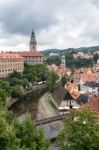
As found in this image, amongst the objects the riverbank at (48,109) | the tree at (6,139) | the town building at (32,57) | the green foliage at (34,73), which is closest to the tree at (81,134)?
the tree at (6,139)

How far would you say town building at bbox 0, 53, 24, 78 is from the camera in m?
110

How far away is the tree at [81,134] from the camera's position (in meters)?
24.3

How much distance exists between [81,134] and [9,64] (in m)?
91.4

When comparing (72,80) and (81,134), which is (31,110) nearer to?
(81,134)

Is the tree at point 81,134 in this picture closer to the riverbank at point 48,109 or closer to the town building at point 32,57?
the riverbank at point 48,109

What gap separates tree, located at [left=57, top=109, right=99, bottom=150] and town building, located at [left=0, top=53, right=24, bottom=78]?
83.0 metres

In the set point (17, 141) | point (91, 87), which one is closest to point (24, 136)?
point (17, 141)

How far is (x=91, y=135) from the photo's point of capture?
80.4 feet

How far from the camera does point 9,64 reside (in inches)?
4510

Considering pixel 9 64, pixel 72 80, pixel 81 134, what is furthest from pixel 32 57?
pixel 81 134

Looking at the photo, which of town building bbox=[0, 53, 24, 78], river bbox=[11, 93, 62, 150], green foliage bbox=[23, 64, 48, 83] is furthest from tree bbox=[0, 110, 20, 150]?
town building bbox=[0, 53, 24, 78]

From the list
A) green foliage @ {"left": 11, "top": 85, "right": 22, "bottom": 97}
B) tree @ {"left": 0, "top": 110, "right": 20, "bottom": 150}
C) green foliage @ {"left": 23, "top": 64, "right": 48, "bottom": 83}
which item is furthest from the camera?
green foliage @ {"left": 23, "top": 64, "right": 48, "bottom": 83}

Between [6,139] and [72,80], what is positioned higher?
[6,139]

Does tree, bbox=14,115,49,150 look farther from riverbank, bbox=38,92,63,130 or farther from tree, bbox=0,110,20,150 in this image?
riverbank, bbox=38,92,63,130
